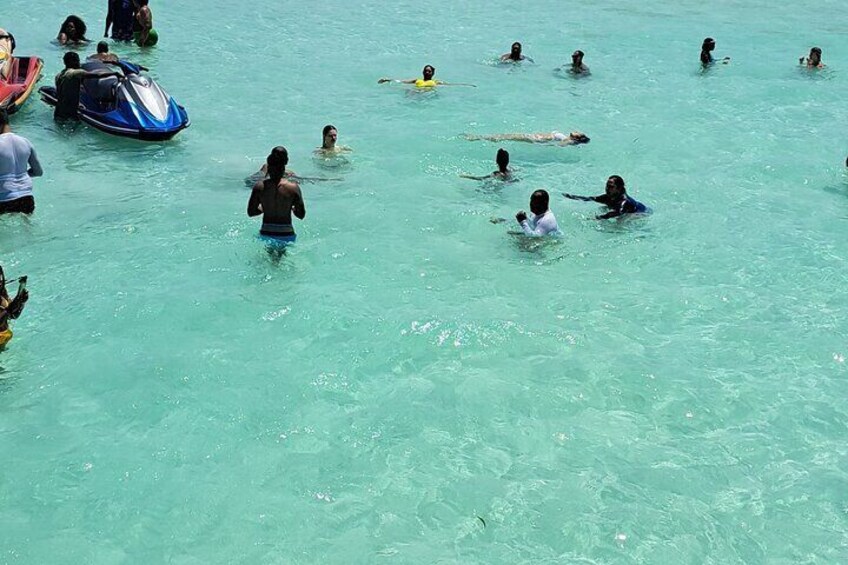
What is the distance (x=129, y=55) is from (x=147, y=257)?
36.5ft

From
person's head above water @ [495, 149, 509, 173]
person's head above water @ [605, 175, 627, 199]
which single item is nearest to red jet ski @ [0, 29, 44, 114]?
person's head above water @ [495, 149, 509, 173]

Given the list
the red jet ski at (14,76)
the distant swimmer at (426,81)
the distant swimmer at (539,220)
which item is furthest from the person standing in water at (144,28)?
the distant swimmer at (539,220)

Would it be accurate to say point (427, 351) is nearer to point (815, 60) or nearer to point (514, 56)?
point (514, 56)

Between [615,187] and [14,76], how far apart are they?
1092 centimetres

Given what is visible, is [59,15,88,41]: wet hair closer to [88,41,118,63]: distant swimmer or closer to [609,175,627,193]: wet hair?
[88,41,118,63]: distant swimmer

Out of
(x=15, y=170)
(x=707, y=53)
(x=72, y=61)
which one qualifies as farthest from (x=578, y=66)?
(x=15, y=170)

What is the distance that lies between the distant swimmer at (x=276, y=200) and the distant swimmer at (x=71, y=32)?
12.9 meters

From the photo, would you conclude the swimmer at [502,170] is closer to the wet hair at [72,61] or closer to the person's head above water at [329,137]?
the person's head above water at [329,137]

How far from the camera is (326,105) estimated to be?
17.0 meters

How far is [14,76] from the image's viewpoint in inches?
607

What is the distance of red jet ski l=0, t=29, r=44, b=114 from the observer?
14.4m

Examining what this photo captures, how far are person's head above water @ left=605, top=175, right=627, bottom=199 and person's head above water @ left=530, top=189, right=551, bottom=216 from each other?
51.7 inches

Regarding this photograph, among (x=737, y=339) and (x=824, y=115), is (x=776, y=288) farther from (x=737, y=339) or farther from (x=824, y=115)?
(x=824, y=115)

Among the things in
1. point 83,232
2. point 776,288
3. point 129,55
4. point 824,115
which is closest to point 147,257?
point 83,232
